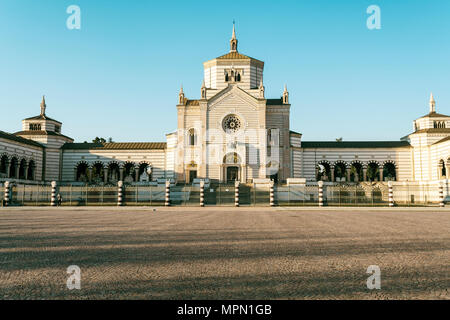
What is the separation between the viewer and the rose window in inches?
1791

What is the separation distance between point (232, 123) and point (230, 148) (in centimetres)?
354

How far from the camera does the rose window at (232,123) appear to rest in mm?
45500

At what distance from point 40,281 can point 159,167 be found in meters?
45.2

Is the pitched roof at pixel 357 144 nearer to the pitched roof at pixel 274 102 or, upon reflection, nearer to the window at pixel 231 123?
the pitched roof at pixel 274 102

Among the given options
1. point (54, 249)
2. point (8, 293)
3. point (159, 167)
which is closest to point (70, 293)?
point (8, 293)

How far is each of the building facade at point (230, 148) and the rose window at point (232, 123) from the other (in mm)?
129

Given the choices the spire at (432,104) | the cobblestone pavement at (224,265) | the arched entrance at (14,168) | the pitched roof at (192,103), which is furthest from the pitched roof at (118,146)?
the cobblestone pavement at (224,265)

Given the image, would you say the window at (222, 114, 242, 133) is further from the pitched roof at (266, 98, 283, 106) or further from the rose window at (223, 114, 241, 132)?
the pitched roof at (266, 98, 283, 106)


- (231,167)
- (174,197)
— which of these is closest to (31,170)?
→ (174,197)

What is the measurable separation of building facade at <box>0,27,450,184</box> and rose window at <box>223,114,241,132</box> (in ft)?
0.42

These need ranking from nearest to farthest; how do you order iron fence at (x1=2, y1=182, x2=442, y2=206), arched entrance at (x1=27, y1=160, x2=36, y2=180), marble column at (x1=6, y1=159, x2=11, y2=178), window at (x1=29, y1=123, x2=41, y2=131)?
iron fence at (x1=2, y1=182, x2=442, y2=206) < marble column at (x1=6, y1=159, x2=11, y2=178) < arched entrance at (x1=27, y1=160, x2=36, y2=180) < window at (x1=29, y1=123, x2=41, y2=131)

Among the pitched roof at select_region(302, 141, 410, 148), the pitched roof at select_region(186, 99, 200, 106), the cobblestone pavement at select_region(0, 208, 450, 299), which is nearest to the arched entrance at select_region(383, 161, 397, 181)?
the pitched roof at select_region(302, 141, 410, 148)

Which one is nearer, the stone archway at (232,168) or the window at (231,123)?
the stone archway at (232,168)
